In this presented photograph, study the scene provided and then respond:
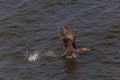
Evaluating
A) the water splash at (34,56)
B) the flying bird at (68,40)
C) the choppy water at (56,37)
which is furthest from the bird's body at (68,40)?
the water splash at (34,56)

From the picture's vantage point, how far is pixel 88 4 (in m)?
20.5

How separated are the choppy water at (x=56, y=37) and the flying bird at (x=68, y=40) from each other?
355mm

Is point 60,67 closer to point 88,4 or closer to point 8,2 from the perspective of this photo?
point 88,4

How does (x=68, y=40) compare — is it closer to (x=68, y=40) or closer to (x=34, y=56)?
(x=68, y=40)

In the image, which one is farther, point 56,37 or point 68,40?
point 56,37

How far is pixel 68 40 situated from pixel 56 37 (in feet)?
7.64

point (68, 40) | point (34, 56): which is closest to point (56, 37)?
point (34, 56)

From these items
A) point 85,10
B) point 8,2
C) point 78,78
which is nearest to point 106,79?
point 78,78

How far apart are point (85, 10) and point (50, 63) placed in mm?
5161

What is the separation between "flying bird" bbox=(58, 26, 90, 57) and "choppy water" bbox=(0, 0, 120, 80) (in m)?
0.35

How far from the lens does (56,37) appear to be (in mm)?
17906

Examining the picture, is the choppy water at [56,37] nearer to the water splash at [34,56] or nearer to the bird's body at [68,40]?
the water splash at [34,56]

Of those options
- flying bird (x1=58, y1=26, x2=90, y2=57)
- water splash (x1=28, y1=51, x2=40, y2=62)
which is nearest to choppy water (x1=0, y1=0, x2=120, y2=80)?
water splash (x1=28, y1=51, x2=40, y2=62)

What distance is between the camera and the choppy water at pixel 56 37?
14969mm
